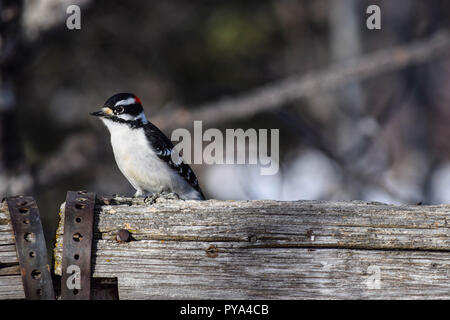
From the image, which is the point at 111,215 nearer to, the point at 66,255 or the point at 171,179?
the point at 66,255

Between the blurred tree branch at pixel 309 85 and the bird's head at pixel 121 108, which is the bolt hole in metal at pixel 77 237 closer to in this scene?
the bird's head at pixel 121 108

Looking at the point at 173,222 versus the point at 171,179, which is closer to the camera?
the point at 173,222

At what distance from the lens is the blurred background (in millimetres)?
9070

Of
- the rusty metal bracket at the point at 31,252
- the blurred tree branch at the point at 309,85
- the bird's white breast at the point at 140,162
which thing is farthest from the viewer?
the blurred tree branch at the point at 309,85

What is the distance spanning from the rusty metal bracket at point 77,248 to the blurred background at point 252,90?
5531mm

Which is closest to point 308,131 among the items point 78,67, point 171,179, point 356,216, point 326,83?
point 326,83

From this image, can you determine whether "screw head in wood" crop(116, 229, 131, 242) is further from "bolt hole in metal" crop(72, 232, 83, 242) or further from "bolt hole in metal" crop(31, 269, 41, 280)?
"bolt hole in metal" crop(31, 269, 41, 280)

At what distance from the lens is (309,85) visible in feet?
29.1

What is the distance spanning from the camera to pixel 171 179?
5570 mm

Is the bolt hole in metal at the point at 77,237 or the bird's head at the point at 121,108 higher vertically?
the bird's head at the point at 121,108

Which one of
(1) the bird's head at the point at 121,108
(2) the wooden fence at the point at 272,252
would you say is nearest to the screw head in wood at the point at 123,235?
(2) the wooden fence at the point at 272,252

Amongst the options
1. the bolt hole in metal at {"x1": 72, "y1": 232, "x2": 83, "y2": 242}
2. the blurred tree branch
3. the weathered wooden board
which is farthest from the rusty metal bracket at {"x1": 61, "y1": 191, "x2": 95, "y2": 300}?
the blurred tree branch

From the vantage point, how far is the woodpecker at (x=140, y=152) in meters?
5.37

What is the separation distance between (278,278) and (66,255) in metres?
0.96
